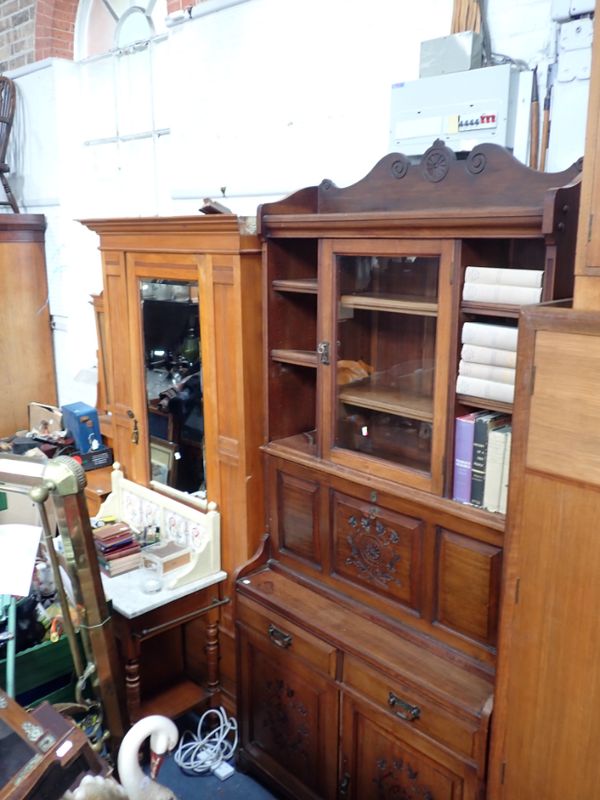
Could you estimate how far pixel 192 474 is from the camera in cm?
266

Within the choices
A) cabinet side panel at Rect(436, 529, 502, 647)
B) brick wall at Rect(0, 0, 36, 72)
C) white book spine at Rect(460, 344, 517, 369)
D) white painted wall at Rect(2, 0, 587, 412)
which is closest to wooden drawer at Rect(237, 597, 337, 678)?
cabinet side panel at Rect(436, 529, 502, 647)

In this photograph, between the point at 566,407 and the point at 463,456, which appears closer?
the point at 566,407

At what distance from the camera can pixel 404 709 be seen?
6.24ft

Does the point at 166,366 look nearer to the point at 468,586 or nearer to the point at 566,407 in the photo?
the point at 468,586

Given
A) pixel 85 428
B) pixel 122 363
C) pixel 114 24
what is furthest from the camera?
pixel 114 24

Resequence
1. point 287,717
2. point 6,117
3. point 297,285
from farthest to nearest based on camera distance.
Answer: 1. point 6,117
2. point 287,717
3. point 297,285

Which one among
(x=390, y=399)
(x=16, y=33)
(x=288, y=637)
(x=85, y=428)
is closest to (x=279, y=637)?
(x=288, y=637)

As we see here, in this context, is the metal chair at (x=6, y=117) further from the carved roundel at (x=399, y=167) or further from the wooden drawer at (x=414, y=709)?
the wooden drawer at (x=414, y=709)

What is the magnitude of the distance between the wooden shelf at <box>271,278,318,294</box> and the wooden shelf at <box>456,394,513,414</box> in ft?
1.97

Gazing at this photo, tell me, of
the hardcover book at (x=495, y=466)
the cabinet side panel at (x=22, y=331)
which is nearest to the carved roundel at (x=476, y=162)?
the hardcover book at (x=495, y=466)

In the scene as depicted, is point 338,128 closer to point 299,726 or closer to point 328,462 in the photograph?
point 328,462

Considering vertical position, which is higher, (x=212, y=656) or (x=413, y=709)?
(x=413, y=709)

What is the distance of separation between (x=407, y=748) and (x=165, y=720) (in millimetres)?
963

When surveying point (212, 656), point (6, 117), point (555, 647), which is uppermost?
point (6, 117)
